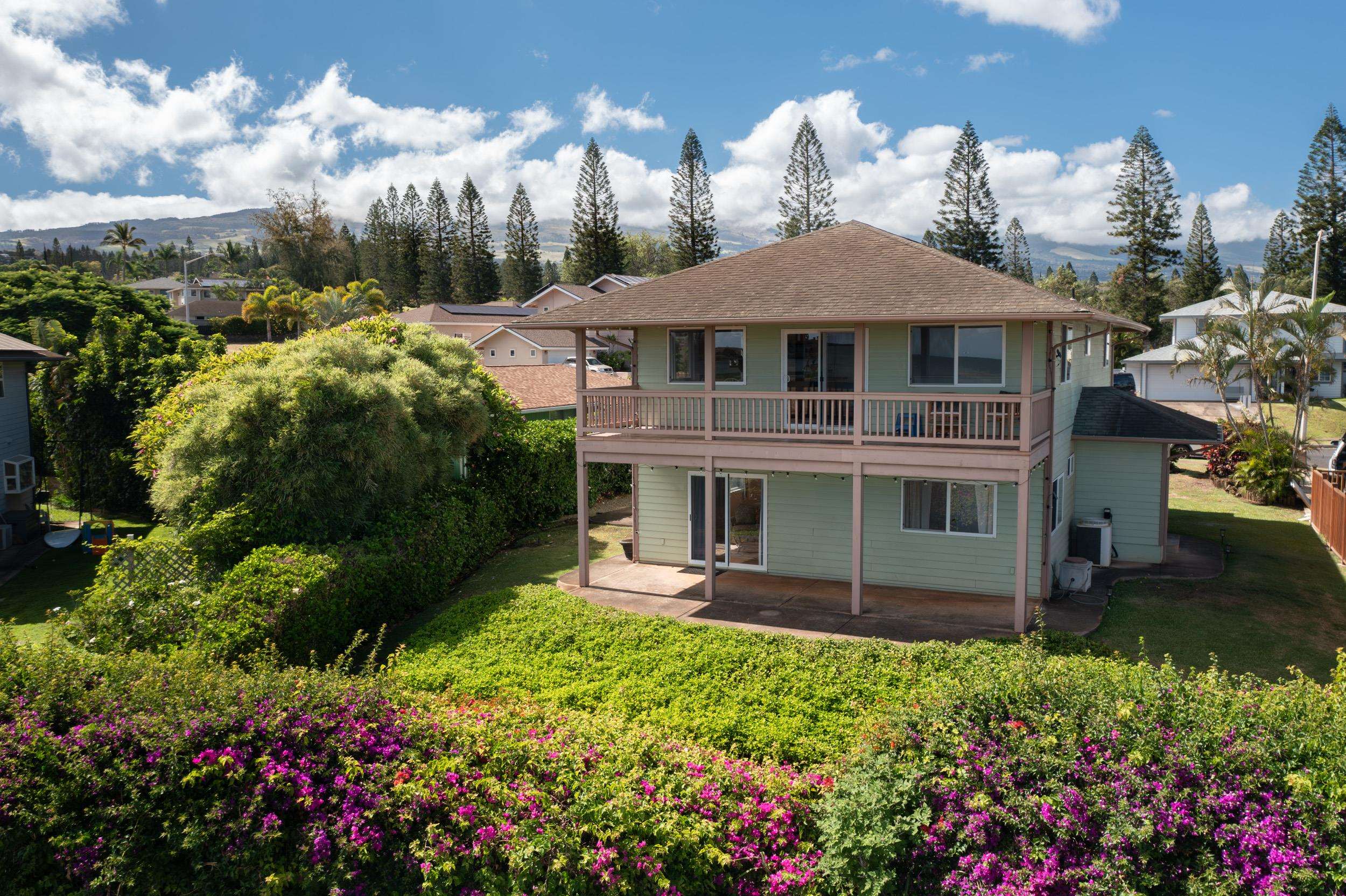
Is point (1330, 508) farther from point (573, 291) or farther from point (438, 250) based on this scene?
point (438, 250)

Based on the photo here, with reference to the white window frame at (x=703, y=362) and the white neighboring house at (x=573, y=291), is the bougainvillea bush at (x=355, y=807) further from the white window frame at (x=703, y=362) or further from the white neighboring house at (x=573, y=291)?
the white neighboring house at (x=573, y=291)

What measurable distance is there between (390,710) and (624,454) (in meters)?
7.75

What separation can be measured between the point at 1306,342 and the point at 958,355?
52.8ft

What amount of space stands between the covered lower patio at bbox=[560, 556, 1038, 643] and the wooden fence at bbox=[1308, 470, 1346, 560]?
7.96 metres

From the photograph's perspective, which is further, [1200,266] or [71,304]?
[1200,266]

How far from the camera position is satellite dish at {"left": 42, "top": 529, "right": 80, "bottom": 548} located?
2033 centimetres

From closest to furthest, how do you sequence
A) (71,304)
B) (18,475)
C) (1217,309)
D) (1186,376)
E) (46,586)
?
(46,586), (18,475), (71,304), (1217,309), (1186,376)

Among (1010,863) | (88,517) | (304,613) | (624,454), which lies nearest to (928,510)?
(624,454)

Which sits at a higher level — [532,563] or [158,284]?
[158,284]

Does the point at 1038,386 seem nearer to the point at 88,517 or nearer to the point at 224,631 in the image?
the point at 224,631

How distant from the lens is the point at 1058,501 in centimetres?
1673

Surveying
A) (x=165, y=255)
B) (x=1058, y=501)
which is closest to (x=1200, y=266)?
(x=1058, y=501)

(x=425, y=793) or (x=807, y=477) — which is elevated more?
(x=807, y=477)

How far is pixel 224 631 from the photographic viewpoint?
38.3 feet
